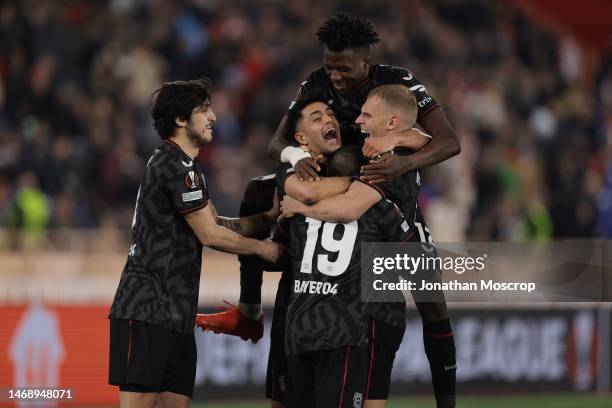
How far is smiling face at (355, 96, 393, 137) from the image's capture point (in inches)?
263

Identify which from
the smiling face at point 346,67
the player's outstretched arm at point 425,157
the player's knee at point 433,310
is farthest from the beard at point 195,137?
the player's knee at point 433,310

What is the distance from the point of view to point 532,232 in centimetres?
1468

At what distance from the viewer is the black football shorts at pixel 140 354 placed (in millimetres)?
6730

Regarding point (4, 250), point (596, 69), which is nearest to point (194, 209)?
point (4, 250)

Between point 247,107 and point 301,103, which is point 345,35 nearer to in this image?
point 301,103

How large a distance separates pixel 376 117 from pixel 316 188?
0.51 meters

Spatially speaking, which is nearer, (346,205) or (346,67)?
(346,205)

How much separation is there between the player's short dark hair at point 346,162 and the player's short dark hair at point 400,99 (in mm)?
322

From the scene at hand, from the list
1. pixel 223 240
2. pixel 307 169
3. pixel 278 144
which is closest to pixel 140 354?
pixel 223 240

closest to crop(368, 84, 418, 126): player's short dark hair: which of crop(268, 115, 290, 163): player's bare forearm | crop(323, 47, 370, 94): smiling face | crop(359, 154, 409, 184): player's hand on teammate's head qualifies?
crop(359, 154, 409, 184): player's hand on teammate's head

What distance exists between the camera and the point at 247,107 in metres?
15.9

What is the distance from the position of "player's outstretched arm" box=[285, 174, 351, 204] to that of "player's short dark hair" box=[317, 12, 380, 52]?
0.88 metres

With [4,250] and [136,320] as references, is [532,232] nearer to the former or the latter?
[4,250]

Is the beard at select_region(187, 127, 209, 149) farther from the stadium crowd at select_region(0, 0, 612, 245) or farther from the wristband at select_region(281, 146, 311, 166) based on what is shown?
the stadium crowd at select_region(0, 0, 612, 245)
